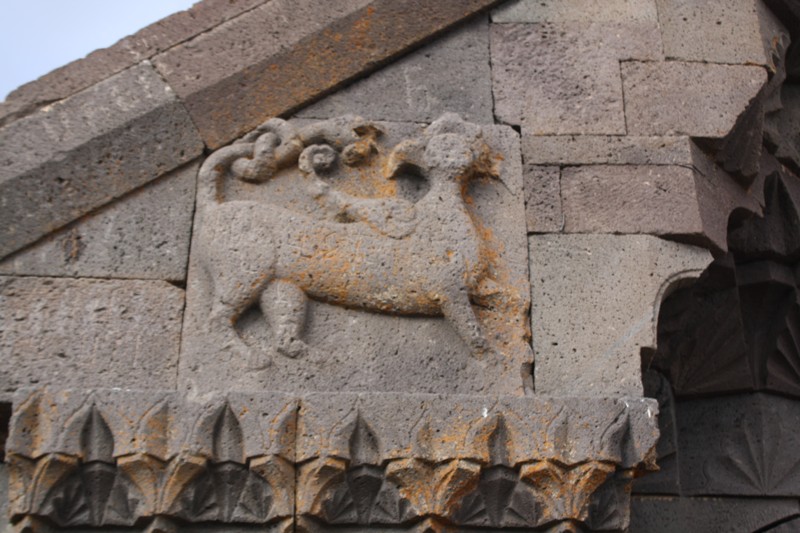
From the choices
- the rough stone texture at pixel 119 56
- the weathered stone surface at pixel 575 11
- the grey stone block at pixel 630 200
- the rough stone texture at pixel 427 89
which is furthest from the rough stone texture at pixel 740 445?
the rough stone texture at pixel 119 56

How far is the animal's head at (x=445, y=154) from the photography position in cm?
427

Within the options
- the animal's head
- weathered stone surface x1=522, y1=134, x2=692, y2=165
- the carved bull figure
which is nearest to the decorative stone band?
the carved bull figure

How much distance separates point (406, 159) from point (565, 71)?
83 cm

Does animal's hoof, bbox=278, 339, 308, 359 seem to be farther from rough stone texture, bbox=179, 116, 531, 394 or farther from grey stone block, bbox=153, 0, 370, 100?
grey stone block, bbox=153, 0, 370, 100

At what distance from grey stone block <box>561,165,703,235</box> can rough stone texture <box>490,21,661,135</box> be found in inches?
8.1

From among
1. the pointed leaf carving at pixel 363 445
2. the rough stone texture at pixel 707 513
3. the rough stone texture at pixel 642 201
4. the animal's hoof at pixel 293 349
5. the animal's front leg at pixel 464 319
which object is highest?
the rough stone texture at pixel 642 201

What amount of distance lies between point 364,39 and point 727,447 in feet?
8.78

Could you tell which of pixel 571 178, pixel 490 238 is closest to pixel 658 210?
pixel 571 178

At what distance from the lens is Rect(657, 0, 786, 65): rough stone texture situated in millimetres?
4746

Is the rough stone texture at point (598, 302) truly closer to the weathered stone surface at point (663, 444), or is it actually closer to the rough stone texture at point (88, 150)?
the weathered stone surface at point (663, 444)

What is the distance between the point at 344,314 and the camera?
4.07m

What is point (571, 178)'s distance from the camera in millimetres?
4422

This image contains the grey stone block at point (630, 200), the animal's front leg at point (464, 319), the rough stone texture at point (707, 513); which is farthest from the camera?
the rough stone texture at point (707, 513)

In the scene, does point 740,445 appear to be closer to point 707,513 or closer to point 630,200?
point 707,513
